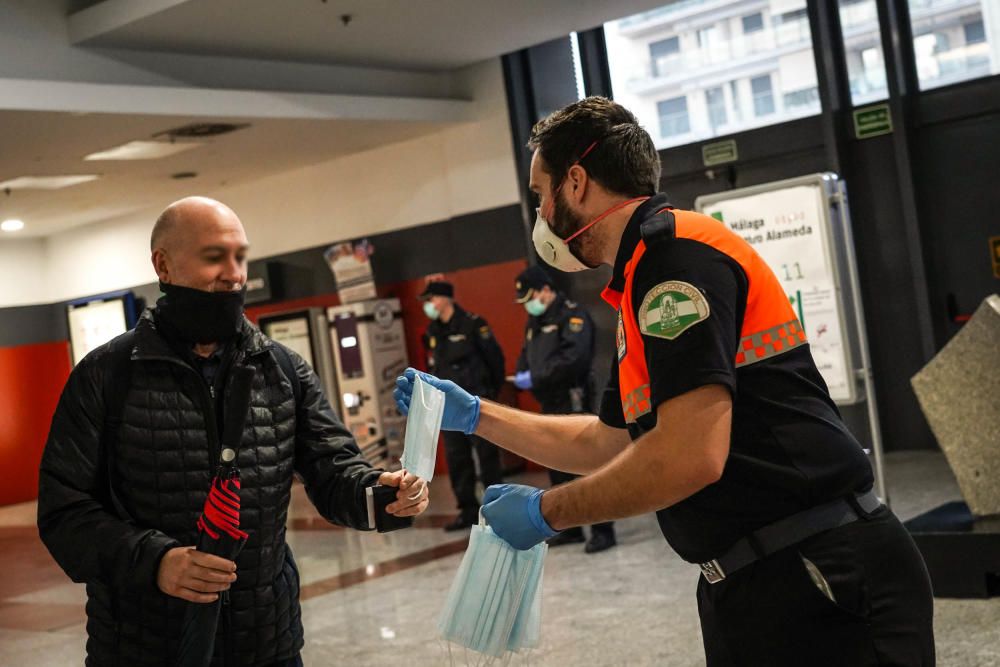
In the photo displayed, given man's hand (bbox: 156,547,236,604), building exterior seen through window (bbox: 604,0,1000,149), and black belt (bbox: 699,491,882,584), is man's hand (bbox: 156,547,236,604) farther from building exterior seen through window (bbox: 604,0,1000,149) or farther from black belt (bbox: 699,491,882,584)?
building exterior seen through window (bbox: 604,0,1000,149)

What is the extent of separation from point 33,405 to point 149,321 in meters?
14.3

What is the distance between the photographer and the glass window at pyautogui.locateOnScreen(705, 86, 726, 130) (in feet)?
32.9

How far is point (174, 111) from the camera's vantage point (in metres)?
8.75

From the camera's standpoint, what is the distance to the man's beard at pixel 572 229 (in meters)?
2.11

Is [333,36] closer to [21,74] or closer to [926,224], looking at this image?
[21,74]

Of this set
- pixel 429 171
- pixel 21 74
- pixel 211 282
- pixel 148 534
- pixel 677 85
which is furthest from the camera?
pixel 429 171

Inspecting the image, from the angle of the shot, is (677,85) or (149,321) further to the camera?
(677,85)

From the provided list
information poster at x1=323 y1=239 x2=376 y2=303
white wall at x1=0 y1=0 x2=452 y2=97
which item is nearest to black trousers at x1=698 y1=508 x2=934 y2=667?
white wall at x1=0 y1=0 x2=452 y2=97

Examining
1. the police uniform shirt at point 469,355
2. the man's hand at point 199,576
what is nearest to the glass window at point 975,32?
the police uniform shirt at point 469,355

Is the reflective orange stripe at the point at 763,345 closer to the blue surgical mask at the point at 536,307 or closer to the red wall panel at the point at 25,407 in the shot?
the blue surgical mask at the point at 536,307

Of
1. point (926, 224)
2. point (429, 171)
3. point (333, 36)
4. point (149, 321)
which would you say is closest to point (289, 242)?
point (429, 171)

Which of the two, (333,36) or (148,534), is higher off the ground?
(333,36)

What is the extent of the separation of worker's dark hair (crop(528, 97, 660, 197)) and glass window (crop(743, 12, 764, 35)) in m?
8.22

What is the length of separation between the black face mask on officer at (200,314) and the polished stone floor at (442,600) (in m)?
2.76
